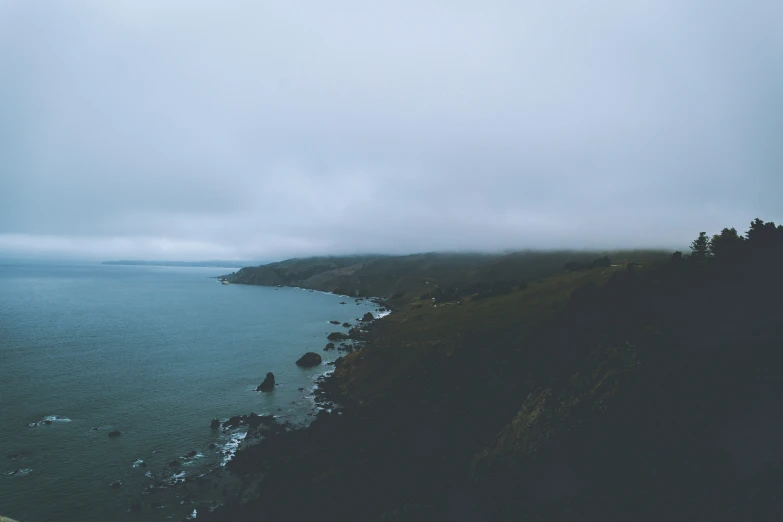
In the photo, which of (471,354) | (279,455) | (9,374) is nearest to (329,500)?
(279,455)

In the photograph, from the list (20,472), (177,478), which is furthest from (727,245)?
(20,472)

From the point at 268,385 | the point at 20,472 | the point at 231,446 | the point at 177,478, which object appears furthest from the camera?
the point at 268,385

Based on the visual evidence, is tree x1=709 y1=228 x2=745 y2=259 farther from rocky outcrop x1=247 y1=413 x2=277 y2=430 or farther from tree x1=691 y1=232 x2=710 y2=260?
rocky outcrop x1=247 y1=413 x2=277 y2=430

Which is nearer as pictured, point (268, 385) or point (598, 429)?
point (598, 429)

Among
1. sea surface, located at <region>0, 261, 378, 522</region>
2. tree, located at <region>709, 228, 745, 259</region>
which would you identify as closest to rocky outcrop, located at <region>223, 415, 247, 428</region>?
sea surface, located at <region>0, 261, 378, 522</region>

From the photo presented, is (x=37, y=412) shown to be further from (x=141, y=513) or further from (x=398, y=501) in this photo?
(x=398, y=501)

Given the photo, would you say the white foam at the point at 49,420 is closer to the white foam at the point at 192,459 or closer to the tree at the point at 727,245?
the white foam at the point at 192,459

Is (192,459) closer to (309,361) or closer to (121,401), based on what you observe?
(121,401)
